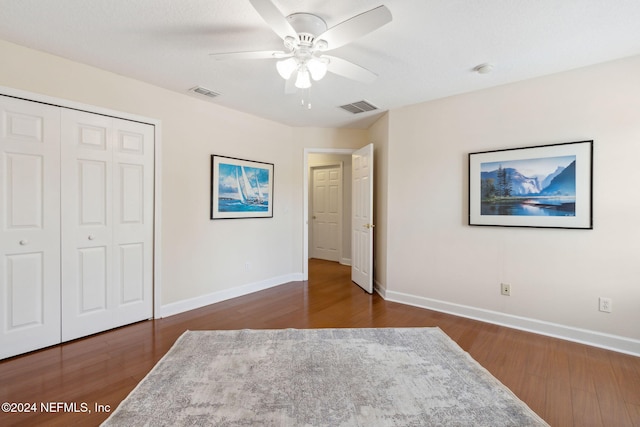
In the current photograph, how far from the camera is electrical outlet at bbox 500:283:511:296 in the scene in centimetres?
299

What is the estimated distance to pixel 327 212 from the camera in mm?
6578

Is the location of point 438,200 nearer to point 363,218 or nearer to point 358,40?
point 363,218

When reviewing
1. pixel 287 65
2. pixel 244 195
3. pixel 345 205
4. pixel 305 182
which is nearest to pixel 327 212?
pixel 345 205

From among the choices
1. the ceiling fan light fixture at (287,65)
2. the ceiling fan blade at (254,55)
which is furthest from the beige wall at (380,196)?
the ceiling fan blade at (254,55)

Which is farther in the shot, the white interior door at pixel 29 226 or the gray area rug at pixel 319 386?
the white interior door at pixel 29 226

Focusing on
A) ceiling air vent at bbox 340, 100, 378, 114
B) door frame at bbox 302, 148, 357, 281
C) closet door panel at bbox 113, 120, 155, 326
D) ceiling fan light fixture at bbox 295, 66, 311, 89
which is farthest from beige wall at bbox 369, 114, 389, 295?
closet door panel at bbox 113, 120, 155, 326

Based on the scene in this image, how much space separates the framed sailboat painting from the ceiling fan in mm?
1786

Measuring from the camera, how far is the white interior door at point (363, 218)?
4024 millimetres

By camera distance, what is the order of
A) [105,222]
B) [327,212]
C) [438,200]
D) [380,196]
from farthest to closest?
[327,212], [380,196], [438,200], [105,222]

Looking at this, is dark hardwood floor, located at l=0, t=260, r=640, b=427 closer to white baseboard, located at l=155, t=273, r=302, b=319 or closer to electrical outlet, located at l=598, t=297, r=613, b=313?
white baseboard, located at l=155, t=273, r=302, b=319

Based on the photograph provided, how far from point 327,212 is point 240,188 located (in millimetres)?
2947

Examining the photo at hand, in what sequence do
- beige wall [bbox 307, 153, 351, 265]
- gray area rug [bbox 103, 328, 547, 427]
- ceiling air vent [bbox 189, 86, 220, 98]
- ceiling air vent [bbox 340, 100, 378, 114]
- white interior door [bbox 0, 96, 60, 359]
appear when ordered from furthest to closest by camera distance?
beige wall [bbox 307, 153, 351, 265]
ceiling air vent [bbox 340, 100, 378, 114]
ceiling air vent [bbox 189, 86, 220, 98]
white interior door [bbox 0, 96, 60, 359]
gray area rug [bbox 103, 328, 547, 427]

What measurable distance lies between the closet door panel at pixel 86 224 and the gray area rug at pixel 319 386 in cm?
94

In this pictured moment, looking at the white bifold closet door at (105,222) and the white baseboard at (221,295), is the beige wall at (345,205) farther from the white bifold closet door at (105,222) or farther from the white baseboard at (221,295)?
the white bifold closet door at (105,222)
